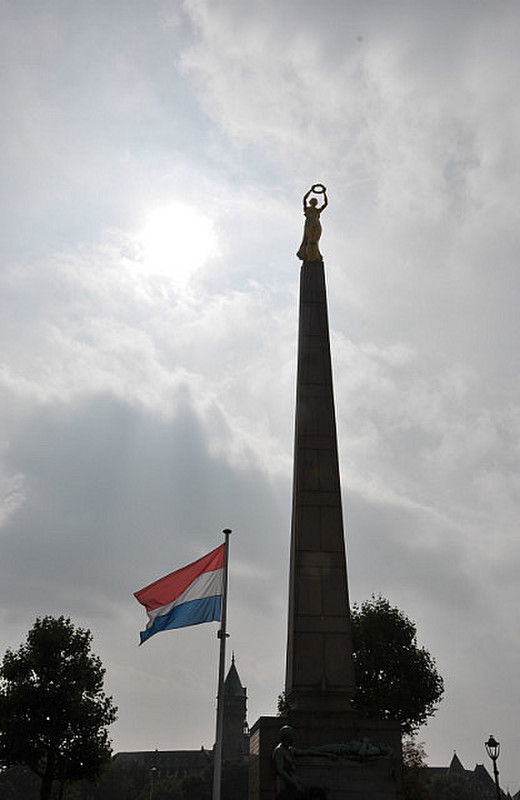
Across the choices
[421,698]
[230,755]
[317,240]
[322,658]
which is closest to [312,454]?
[322,658]

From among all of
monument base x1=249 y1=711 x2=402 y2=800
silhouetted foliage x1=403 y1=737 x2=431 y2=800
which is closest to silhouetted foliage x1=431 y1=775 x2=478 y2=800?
silhouetted foliage x1=403 y1=737 x2=431 y2=800

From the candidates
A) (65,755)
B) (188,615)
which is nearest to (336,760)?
(188,615)

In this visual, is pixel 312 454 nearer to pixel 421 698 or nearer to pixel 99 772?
pixel 421 698

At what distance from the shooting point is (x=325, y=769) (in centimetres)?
1283

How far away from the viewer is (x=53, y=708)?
1339 inches

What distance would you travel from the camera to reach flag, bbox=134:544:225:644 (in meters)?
14.7

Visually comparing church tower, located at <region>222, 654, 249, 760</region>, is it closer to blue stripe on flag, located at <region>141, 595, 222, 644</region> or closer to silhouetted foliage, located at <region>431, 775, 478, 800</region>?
silhouetted foliage, located at <region>431, 775, 478, 800</region>

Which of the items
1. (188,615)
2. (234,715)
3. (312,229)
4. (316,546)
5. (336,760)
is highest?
(234,715)

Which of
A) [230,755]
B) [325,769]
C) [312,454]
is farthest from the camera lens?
[230,755]

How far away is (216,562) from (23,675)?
2443cm

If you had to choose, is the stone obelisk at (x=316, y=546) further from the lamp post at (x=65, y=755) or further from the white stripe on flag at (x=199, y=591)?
the lamp post at (x=65, y=755)

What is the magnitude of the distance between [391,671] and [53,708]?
17.1 metres

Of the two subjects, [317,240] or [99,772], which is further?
[99,772]

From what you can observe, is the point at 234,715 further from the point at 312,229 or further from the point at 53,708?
the point at 312,229
